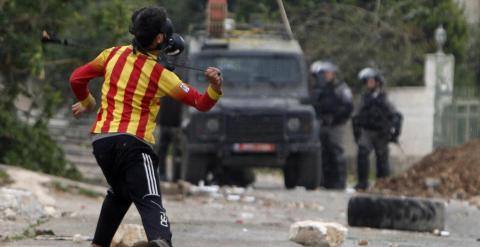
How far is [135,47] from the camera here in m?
8.14

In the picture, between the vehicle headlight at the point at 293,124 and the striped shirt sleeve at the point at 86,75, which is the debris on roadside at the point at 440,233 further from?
the vehicle headlight at the point at 293,124

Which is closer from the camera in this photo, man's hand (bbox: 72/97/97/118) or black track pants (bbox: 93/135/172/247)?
black track pants (bbox: 93/135/172/247)

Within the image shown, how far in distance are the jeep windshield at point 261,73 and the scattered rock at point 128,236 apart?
39.8ft

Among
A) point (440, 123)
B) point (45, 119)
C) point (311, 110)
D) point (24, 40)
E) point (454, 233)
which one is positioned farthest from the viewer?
point (440, 123)

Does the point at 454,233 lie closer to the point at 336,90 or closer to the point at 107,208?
the point at 107,208

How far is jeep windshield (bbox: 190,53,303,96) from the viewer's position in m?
21.5

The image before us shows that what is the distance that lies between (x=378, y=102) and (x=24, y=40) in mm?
5932

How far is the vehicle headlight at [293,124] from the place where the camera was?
20.9m

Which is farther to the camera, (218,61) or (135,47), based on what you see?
(218,61)

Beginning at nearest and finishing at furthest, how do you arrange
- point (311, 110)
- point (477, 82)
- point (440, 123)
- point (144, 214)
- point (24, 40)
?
point (144, 214) → point (24, 40) → point (311, 110) → point (440, 123) → point (477, 82)

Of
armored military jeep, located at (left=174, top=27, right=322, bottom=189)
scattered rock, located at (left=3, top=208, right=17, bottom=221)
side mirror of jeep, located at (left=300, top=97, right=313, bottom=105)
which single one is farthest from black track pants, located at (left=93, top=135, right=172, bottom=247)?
side mirror of jeep, located at (left=300, top=97, right=313, bottom=105)

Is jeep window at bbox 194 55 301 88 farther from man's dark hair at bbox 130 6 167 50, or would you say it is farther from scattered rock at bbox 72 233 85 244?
man's dark hair at bbox 130 6 167 50

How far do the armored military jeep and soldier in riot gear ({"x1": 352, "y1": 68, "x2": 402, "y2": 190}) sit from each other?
2.10ft

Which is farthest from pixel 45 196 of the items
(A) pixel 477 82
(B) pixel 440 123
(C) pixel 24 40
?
(A) pixel 477 82
